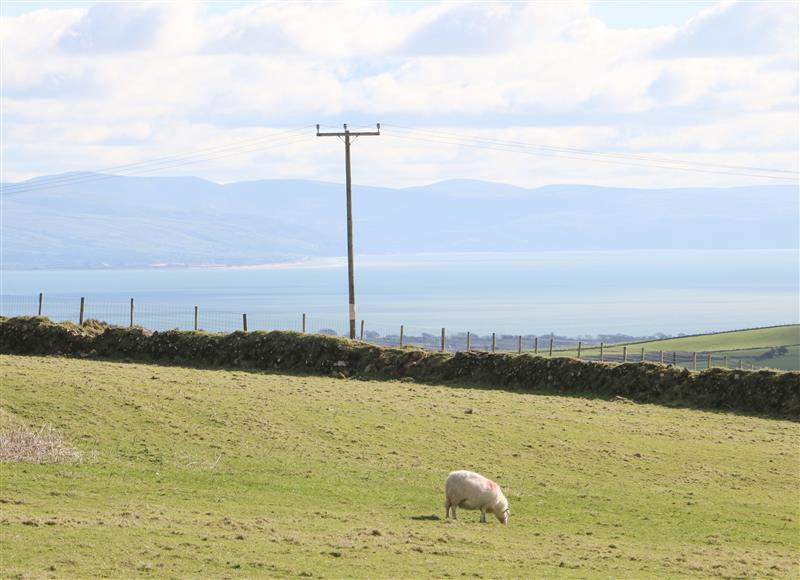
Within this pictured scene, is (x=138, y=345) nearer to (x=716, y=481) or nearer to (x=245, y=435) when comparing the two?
(x=245, y=435)

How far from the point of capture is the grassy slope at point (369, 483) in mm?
21656

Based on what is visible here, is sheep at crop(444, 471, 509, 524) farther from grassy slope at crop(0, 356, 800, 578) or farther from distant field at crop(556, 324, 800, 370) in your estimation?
distant field at crop(556, 324, 800, 370)

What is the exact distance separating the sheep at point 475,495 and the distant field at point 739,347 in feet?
209

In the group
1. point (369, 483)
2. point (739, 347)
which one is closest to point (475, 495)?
point (369, 483)

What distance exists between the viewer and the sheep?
25359mm

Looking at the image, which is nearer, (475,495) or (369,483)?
(475,495)

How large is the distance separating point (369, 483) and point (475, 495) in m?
4.98

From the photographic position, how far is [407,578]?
20094mm

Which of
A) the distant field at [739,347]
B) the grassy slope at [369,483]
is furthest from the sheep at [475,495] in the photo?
the distant field at [739,347]

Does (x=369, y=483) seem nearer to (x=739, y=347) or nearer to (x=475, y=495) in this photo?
(x=475, y=495)

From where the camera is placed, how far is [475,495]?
25359 mm

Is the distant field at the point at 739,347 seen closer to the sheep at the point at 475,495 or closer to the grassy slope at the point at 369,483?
the grassy slope at the point at 369,483

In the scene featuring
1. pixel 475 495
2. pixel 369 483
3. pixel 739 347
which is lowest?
pixel 369 483

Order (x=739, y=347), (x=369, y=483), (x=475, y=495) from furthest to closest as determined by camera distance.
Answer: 1. (x=739, y=347)
2. (x=369, y=483)
3. (x=475, y=495)
